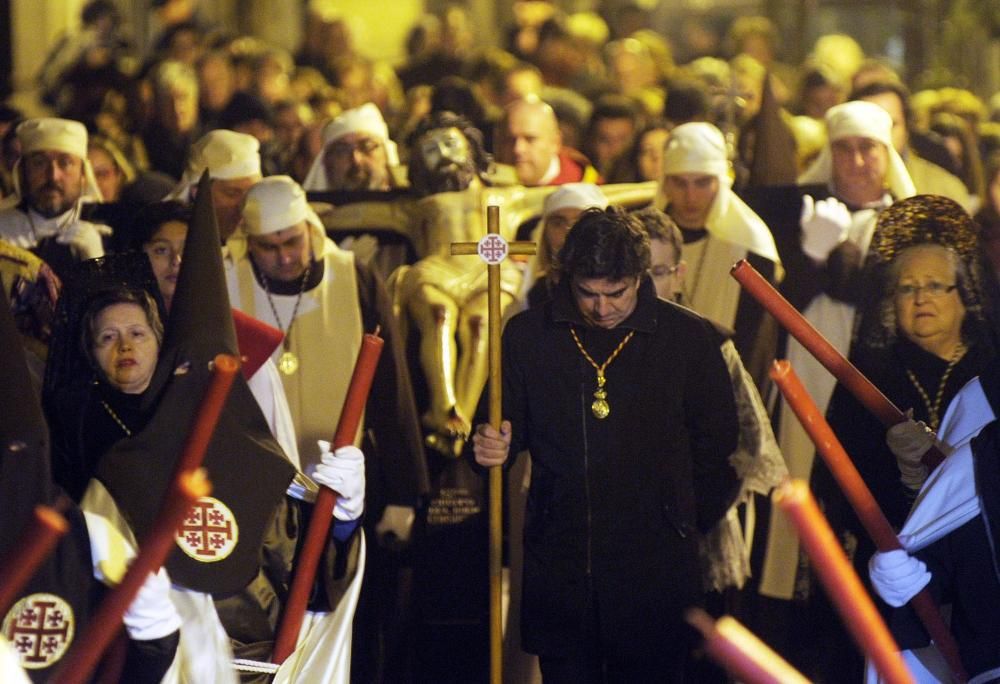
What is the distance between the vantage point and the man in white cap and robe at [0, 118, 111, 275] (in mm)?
9242

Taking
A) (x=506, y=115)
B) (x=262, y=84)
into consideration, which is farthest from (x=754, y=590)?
(x=262, y=84)

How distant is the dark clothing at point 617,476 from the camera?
23.1ft

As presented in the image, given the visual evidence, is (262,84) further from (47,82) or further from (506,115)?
(506,115)

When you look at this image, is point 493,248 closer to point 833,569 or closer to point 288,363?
point 288,363

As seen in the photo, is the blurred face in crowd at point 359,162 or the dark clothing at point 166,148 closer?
the blurred face in crowd at point 359,162

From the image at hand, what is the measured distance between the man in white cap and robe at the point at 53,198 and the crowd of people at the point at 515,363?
14mm

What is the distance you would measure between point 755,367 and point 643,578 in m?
2.05

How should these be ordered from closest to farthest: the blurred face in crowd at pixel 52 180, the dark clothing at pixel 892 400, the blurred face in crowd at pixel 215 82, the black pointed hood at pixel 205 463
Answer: the black pointed hood at pixel 205 463
the dark clothing at pixel 892 400
the blurred face in crowd at pixel 52 180
the blurred face in crowd at pixel 215 82

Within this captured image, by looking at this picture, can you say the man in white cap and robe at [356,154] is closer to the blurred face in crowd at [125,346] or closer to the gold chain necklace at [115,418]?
the blurred face in crowd at [125,346]

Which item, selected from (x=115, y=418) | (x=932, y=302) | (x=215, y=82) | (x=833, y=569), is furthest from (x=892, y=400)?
(x=215, y=82)

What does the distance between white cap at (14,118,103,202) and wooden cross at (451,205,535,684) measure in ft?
8.71

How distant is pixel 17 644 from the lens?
20.0 ft

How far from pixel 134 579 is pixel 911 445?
2.61 metres

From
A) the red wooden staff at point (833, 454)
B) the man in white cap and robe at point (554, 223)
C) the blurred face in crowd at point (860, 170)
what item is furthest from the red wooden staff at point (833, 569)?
the blurred face in crowd at point (860, 170)
